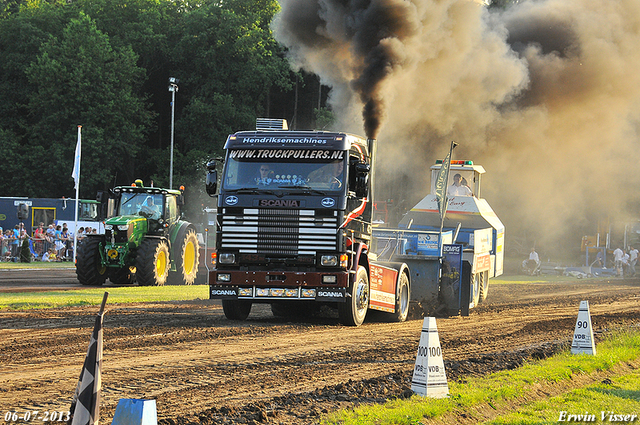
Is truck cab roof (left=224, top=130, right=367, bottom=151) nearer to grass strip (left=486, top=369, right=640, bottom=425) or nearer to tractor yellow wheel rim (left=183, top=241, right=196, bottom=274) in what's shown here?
grass strip (left=486, top=369, right=640, bottom=425)

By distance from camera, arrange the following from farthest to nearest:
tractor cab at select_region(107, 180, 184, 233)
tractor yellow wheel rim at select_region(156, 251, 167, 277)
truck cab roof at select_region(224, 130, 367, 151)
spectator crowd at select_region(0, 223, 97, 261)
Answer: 1. spectator crowd at select_region(0, 223, 97, 261)
2. tractor cab at select_region(107, 180, 184, 233)
3. tractor yellow wheel rim at select_region(156, 251, 167, 277)
4. truck cab roof at select_region(224, 130, 367, 151)

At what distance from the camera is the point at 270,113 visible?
5053cm

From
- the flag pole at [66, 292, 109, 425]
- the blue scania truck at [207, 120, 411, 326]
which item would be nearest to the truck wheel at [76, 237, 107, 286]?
the blue scania truck at [207, 120, 411, 326]

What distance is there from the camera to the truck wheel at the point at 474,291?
53.0 feet

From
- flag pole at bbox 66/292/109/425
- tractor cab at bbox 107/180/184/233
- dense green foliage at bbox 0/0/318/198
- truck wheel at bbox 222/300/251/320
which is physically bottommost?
truck wheel at bbox 222/300/251/320

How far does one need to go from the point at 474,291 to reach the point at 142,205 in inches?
380

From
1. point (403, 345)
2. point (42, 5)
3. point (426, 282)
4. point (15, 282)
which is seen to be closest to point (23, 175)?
point (42, 5)

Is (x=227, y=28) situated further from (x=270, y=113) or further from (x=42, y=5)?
(x=42, y=5)

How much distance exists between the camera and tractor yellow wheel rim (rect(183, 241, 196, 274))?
21812 mm

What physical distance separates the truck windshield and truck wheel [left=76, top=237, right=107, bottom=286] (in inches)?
352

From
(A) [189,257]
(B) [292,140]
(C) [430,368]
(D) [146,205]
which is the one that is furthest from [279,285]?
(A) [189,257]

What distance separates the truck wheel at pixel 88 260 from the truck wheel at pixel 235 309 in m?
7.85

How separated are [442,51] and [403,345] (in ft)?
48.1

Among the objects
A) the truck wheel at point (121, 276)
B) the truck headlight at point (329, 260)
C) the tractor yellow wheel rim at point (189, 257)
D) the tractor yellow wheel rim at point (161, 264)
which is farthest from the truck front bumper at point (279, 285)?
the tractor yellow wheel rim at point (189, 257)
